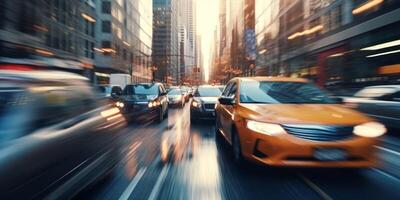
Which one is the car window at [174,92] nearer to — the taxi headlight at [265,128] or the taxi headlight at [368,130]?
the taxi headlight at [265,128]

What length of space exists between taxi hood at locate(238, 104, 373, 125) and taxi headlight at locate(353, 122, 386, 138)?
3.0 inches

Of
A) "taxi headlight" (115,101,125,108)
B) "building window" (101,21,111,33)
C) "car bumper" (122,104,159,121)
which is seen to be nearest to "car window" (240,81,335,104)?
"car bumper" (122,104,159,121)

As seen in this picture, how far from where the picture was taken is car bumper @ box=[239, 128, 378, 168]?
17.5 ft

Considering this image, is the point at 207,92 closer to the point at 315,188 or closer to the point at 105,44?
the point at 315,188

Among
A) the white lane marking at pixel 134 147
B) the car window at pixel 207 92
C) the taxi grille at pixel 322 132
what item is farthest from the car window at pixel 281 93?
the car window at pixel 207 92

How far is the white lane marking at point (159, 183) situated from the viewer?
494cm

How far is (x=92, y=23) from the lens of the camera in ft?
184

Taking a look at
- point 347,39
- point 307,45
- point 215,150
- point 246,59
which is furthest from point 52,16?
point 246,59

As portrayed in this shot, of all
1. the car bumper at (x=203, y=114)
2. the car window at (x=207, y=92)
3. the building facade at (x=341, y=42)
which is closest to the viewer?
the car bumper at (x=203, y=114)

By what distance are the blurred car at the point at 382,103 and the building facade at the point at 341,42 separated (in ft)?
22.4

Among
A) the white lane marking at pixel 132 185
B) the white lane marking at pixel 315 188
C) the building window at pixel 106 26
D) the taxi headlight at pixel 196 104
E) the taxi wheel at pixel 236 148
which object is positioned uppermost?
the building window at pixel 106 26

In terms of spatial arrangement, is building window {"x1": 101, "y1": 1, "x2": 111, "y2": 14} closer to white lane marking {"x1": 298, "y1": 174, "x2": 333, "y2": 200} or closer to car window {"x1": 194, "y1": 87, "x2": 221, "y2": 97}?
car window {"x1": 194, "y1": 87, "x2": 221, "y2": 97}

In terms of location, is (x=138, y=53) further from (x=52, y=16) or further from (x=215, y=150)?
(x=215, y=150)

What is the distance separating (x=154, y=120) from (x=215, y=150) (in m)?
7.57
